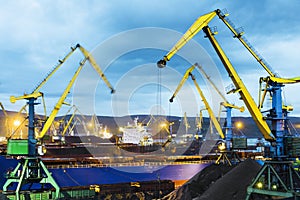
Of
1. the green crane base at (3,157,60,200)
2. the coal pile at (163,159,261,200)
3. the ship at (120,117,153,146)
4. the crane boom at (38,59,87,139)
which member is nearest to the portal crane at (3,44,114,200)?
the green crane base at (3,157,60,200)

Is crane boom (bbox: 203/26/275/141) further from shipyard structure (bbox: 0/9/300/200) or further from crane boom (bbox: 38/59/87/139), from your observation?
crane boom (bbox: 38/59/87/139)

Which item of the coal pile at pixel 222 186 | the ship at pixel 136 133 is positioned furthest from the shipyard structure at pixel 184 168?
the ship at pixel 136 133

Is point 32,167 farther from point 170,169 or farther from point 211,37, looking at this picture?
point 170,169

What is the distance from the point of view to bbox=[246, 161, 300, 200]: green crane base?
698 inches

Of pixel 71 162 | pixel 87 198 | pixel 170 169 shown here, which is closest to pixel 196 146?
pixel 170 169

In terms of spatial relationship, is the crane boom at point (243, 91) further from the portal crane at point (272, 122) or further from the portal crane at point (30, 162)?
the portal crane at point (30, 162)

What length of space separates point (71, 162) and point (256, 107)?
27.7 metres

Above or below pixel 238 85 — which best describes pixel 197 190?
below

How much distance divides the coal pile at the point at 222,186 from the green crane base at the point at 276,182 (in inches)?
55.2

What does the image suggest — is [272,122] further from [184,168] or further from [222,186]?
[184,168]

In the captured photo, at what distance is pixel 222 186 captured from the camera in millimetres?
20828

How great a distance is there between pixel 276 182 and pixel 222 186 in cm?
359

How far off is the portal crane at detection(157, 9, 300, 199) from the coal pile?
54.5 inches

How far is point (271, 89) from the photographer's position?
813 inches
